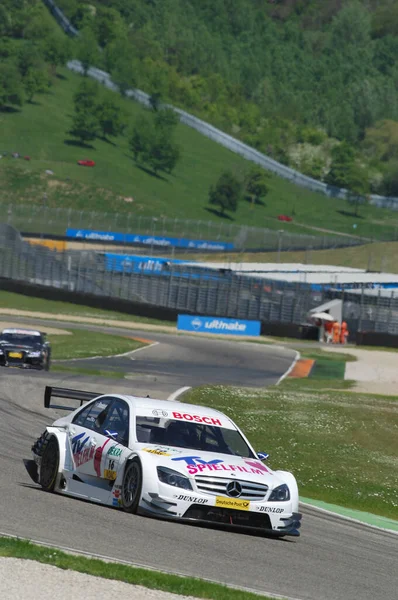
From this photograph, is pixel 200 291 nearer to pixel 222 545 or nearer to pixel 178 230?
→ pixel 178 230

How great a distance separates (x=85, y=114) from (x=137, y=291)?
96665mm

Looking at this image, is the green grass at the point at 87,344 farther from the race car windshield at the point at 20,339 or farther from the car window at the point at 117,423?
the car window at the point at 117,423

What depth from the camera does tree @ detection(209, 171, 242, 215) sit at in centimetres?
15000

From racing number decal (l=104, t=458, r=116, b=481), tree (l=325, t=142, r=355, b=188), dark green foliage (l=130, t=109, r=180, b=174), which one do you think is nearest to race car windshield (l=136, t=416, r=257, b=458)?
racing number decal (l=104, t=458, r=116, b=481)

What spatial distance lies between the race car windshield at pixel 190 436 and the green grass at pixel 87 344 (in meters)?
29.2

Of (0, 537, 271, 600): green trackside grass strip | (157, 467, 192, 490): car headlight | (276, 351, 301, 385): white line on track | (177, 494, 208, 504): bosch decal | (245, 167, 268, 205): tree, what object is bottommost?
(276, 351, 301, 385): white line on track

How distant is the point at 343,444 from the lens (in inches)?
939

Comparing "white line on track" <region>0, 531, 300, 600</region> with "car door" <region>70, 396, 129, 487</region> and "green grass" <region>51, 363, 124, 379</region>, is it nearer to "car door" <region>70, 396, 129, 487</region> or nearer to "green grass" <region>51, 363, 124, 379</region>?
"car door" <region>70, 396, 129, 487</region>

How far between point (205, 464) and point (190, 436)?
0.93 metres

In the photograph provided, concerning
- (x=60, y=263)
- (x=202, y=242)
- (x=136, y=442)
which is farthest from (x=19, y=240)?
(x=136, y=442)

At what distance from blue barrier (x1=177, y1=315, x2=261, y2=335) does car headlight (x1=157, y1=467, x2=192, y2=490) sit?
163ft

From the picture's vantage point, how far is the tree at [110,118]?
16275 centimetres

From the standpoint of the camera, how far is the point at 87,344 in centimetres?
4953

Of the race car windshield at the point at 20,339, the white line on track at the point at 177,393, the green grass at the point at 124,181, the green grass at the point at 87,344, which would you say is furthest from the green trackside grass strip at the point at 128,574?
the green grass at the point at 124,181
